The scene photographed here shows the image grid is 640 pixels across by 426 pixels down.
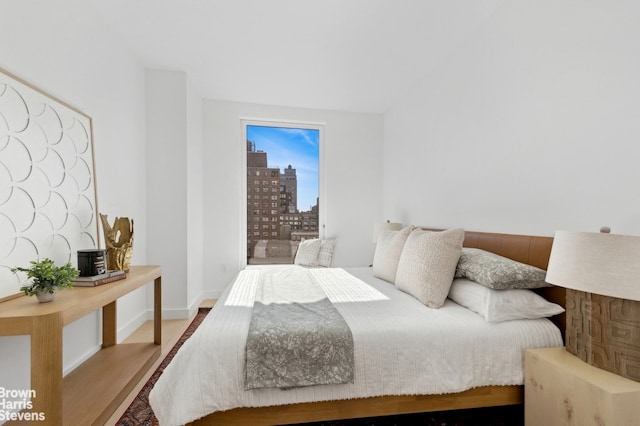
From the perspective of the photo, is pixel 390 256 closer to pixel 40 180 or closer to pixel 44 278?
pixel 44 278

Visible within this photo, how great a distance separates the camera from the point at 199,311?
3451 mm

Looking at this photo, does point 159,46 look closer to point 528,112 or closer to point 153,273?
point 153,273

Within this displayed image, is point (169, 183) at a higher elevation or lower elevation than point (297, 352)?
higher

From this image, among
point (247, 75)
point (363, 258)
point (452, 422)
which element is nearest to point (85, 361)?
point (452, 422)

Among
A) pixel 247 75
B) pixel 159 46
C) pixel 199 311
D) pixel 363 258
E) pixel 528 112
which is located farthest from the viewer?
pixel 363 258

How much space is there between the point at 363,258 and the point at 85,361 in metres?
3.35

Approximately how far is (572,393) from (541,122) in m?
1.51

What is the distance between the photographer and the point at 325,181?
14.2ft

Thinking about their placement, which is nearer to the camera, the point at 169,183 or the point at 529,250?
the point at 529,250

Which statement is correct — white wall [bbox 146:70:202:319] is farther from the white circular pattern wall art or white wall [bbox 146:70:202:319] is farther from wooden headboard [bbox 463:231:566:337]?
wooden headboard [bbox 463:231:566:337]

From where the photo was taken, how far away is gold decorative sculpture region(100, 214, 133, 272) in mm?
2114

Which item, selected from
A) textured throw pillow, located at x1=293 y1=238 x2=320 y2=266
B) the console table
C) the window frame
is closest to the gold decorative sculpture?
the console table

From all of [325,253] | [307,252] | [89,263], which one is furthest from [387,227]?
[89,263]

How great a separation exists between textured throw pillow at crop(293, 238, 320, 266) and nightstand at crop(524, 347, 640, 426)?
9.57ft
